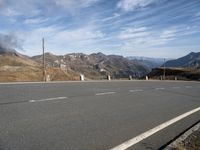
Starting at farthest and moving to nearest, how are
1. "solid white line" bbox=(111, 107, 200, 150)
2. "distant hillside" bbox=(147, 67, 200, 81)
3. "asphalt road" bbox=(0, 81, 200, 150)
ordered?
"distant hillside" bbox=(147, 67, 200, 81)
"solid white line" bbox=(111, 107, 200, 150)
"asphalt road" bbox=(0, 81, 200, 150)

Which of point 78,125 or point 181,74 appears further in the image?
point 181,74

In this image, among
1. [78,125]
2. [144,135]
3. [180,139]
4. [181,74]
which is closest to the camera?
[180,139]

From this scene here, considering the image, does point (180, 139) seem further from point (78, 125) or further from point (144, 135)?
point (78, 125)

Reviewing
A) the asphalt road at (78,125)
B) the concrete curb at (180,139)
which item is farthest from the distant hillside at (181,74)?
the concrete curb at (180,139)

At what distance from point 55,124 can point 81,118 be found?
1121mm

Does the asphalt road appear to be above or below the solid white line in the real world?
above

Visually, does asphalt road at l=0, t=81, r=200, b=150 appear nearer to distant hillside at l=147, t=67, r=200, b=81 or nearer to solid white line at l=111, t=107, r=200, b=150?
solid white line at l=111, t=107, r=200, b=150

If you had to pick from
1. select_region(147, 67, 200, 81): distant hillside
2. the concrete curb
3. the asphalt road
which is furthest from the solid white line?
select_region(147, 67, 200, 81): distant hillside

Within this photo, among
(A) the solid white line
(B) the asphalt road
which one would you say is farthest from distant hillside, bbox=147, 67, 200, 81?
(A) the solid white line

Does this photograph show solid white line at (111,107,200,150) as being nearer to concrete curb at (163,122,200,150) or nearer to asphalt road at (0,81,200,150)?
asphalt road at (0,81,200,150)

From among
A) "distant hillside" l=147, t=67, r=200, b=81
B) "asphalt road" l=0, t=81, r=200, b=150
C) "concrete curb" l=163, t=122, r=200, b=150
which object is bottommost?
"concrete curb" l=163, t=122, r=200, b=150

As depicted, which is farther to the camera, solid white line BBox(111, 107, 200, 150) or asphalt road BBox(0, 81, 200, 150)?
solid white line BBox(111, 107, 200, 150)

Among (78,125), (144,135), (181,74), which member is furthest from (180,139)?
(181,74)

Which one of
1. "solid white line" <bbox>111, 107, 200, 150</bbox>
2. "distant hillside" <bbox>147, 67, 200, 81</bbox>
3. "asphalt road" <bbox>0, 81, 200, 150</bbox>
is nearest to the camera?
"asphalt road" <bbox>0, 81, 200, 150</bbox>
